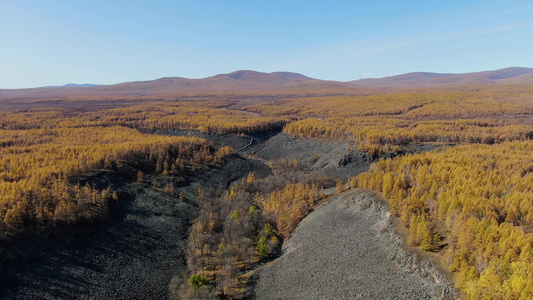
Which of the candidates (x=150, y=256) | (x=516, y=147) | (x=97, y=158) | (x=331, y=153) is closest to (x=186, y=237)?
Result: (x=150, y=256)

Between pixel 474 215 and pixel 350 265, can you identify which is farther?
Answer: pixel 350 265

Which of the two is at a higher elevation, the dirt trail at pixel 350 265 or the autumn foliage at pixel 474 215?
the autumn foliage at pixel 474 215

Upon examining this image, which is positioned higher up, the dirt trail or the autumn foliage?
the autumn foliage

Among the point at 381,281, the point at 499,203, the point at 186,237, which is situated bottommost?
the point at 186,237

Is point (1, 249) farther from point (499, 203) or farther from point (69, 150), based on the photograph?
point (499, 203)

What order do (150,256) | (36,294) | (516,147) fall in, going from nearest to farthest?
(36,294) → (150,256) → (516,147)

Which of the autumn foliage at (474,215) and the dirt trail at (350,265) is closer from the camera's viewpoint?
the autumn foliage at (474,215)

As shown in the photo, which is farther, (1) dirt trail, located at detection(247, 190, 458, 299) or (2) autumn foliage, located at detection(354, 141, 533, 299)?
(1) dirt trail, located at detection(247, 190, 458, 299)

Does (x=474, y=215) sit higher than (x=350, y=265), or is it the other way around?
(x=474, y=215)
